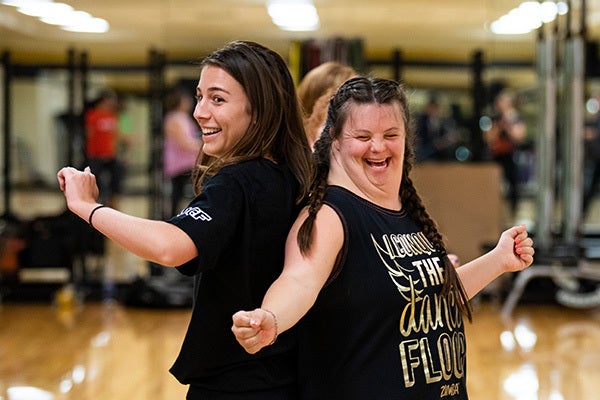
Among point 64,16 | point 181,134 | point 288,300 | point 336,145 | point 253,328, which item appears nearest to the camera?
point 253,328

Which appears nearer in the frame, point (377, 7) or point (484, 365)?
point (484, 365)

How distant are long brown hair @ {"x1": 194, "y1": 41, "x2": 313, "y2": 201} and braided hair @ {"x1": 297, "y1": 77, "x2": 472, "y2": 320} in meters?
0.03

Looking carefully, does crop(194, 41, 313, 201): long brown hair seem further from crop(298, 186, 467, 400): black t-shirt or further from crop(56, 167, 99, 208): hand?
crop(56, 167, 99, 208): hand

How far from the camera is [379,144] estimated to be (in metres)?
1.82

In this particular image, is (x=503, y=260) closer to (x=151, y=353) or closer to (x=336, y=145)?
(x=336, y=145)

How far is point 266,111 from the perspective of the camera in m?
1.82

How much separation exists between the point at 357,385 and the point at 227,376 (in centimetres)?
24

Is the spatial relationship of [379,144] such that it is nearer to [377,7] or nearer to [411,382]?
[411,382]

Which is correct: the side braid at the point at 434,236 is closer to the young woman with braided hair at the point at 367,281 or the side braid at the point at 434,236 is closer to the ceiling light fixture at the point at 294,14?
the young woman with braided hair at the point at 367,281

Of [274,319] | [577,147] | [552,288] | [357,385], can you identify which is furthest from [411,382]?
[552,288]

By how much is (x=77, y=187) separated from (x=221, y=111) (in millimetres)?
295

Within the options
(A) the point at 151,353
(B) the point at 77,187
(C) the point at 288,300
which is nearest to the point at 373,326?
(C) the point at 288,300

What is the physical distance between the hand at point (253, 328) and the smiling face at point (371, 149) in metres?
0.38

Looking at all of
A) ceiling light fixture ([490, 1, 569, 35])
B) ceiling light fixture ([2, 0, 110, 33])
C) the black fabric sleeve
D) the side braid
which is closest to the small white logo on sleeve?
the black fabric sleeve
